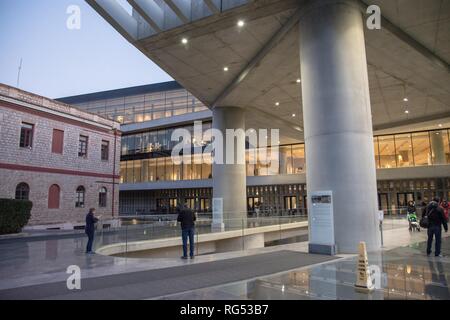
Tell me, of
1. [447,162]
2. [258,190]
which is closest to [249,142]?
[258,190]

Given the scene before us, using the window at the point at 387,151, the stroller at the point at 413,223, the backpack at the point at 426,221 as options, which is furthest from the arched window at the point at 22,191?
the window at the point at 387,151

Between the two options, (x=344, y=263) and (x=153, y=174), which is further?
(x=153, y=174)

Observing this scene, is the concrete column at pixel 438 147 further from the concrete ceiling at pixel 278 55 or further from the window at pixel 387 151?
the concrete ceiling at pixel 278 55

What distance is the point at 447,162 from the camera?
39.0 m

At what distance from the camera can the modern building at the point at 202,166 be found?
128 feet

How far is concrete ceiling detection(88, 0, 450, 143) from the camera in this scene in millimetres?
14617

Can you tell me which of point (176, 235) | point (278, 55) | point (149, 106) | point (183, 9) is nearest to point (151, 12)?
point (183, 9)

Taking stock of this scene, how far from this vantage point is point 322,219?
11477 millimetres

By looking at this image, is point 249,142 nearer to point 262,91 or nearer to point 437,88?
point 262,91

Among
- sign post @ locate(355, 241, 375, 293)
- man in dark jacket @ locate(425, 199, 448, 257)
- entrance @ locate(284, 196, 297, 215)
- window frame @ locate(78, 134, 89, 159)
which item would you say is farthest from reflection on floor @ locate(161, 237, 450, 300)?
entrance @ locate(284, 196, 297, 215)

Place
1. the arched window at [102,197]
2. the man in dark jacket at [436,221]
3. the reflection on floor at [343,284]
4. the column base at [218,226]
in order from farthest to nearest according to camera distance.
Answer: the arched window at [102,197]
the column base at [218,226]
the man in dark jacket at [436,221]
the reflection on floor at [343,284]

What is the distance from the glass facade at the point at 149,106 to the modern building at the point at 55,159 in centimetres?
2484

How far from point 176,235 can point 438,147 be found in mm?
35352

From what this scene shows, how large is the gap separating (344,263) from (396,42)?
12.7 m
